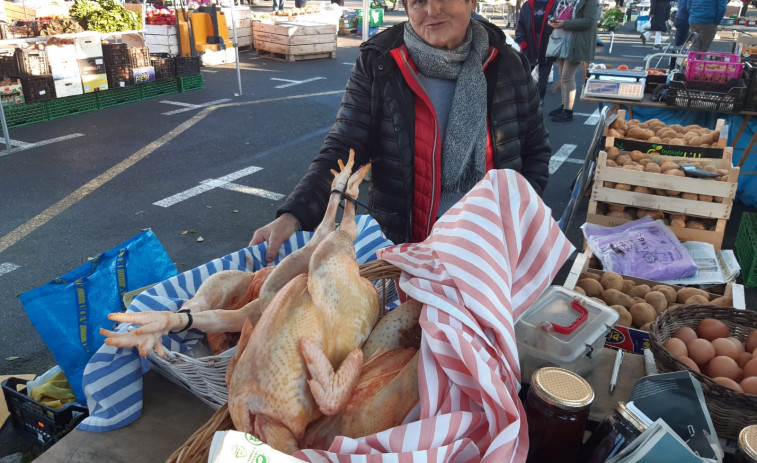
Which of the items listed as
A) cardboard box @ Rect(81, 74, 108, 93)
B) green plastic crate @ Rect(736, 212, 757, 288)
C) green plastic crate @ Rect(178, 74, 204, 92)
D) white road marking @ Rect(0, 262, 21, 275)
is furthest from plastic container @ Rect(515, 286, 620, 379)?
green plastic crate @ Rect(178, 74, 204, 92)

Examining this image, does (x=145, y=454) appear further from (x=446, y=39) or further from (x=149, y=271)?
(x=446, y=39)

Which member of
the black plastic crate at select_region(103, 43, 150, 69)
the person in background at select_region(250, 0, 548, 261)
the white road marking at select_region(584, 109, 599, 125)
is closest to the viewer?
the person in background at select_region(250, 0, 548, 261)

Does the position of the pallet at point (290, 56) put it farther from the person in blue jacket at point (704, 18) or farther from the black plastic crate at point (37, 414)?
the black plastic crate at point (37, 414)

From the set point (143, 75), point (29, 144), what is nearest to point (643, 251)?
point (29, 144)

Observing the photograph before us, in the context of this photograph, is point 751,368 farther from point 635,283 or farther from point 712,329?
point 635,283

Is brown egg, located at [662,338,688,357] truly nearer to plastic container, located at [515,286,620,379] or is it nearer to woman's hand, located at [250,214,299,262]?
plastic container, located at [515,286,620,379]

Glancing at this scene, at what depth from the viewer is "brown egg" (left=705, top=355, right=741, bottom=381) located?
191 centimetres

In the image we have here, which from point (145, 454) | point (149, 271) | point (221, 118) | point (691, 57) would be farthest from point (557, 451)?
point (221, 118)

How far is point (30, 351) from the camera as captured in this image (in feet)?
11.5

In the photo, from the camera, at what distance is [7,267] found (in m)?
4.41

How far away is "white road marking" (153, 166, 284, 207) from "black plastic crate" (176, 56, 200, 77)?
4383 mm

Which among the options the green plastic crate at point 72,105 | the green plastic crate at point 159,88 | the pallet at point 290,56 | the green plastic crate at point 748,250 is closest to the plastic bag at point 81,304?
the green plastic crate at point 748,250

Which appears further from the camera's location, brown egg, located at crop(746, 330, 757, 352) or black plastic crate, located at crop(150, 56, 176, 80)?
black plastic crate, located at crop(150, 56, 176, 80)

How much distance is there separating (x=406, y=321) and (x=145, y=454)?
74cm
